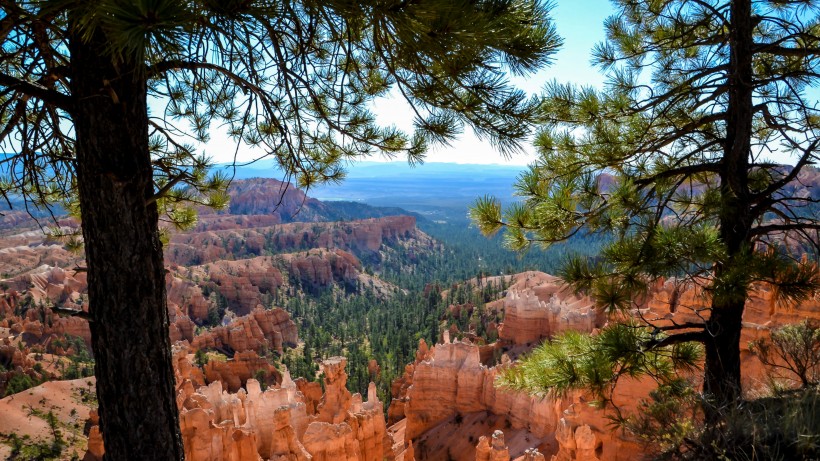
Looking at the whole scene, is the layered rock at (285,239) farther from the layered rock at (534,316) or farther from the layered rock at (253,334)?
the layered rock at (534,316)

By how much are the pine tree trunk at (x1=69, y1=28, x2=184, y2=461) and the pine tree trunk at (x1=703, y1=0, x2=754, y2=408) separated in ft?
12.3

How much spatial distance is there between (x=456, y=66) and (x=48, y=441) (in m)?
20.4

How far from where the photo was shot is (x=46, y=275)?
128 feet

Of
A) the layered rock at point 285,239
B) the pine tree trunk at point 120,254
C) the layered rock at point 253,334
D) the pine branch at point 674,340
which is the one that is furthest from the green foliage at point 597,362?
the layered rock at point 285,239

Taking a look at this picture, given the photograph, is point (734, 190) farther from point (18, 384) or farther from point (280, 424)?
point (18, 384)

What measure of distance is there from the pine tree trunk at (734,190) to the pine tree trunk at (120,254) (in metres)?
3.75

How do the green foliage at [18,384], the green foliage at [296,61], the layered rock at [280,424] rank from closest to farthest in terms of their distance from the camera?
the green foliage at [296,61]
the layered rock at [280,424]
the green foliage at [18,384]

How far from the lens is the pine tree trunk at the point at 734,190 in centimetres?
370

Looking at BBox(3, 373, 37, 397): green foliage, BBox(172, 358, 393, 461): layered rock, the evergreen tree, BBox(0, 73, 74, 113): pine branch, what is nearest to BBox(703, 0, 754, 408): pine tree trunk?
the evergreen tree

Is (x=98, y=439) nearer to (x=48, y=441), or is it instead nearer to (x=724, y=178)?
(x=48, y=441)

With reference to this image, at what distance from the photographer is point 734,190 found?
3768 mm

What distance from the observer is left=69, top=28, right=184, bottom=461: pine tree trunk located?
2.63 meters

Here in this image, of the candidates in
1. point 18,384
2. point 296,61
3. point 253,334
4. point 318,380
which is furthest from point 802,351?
point 253,334

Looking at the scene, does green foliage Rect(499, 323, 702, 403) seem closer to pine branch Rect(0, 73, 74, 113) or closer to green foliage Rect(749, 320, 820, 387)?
green foliage Rect(749, 320, 820, 387)
